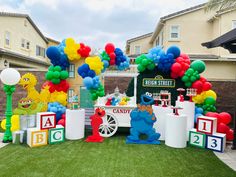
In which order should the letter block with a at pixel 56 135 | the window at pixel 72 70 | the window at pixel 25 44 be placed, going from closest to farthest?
the letter block with a at pixel 56 135, the window at pixel 72 70, the window at pixel 25 44

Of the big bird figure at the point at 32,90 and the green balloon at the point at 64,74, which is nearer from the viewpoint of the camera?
the big bird figure at the point at 32,90

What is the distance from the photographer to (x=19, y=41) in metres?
14.6

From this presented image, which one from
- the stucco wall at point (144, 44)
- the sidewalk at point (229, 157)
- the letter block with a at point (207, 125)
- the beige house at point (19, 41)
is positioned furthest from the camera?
the stucco wall at point (144, 44)

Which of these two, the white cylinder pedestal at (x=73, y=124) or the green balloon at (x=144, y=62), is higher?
the green balloon at (x=144, y=62)

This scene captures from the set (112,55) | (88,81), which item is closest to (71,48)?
(112,55)

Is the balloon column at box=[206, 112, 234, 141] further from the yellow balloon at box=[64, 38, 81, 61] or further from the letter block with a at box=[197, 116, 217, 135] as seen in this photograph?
the yellow balloon at box=[64, 38, 81, 61]

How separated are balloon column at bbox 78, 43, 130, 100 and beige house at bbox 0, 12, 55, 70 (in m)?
5.93

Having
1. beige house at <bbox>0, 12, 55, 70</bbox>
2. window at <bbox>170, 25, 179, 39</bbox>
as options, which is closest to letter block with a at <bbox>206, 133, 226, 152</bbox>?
window at <bbox>170, 25, 179, 39</bbox>

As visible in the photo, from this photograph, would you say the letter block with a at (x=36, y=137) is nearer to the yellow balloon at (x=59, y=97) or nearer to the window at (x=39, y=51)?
the yellow balloon at (x=59, y=97)

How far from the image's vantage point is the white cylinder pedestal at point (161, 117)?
5.79 meters

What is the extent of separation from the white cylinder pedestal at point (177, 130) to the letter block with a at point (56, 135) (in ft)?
9.52

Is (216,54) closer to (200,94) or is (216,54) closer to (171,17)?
(171,17)

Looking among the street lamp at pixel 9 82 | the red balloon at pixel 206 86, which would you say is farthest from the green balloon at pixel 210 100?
the street lamp at pixel 9 82

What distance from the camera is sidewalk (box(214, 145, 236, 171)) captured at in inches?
165
